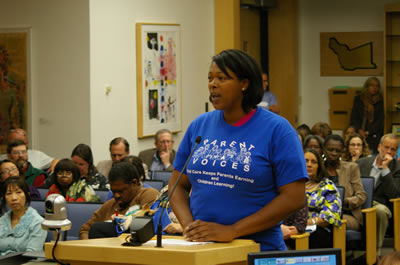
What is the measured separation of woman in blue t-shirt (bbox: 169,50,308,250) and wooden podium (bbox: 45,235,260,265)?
190 millimetres

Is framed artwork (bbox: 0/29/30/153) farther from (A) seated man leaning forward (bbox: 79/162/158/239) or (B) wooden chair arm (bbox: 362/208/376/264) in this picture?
(B) wooden chair arm (bbox: 362/208/376/264)

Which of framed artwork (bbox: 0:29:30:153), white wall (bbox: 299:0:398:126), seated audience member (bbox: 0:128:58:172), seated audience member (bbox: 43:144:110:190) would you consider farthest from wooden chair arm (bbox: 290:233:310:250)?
white wall (bbox: 299:0:398:126)

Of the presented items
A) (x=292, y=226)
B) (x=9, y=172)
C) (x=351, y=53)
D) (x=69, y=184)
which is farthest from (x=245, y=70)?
(x=351, y=53)

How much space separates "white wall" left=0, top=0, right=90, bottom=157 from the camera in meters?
8.07

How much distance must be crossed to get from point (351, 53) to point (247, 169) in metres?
11.1

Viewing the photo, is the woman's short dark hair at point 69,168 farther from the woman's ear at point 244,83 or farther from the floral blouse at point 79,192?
the woman's ear at point 244,83

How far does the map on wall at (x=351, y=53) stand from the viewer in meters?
12.9

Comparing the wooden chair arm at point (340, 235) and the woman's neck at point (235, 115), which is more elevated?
the woman's neck at point (235, 115)

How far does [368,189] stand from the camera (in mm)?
6297

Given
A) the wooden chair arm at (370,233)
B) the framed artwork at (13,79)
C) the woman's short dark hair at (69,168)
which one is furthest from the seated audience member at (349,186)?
the framed artwork at (13,79)

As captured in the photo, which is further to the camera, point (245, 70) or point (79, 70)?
point (79, 70)

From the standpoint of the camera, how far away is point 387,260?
1644mm

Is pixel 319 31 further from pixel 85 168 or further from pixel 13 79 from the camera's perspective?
pixel 85 168

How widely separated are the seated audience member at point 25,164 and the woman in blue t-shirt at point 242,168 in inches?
190
